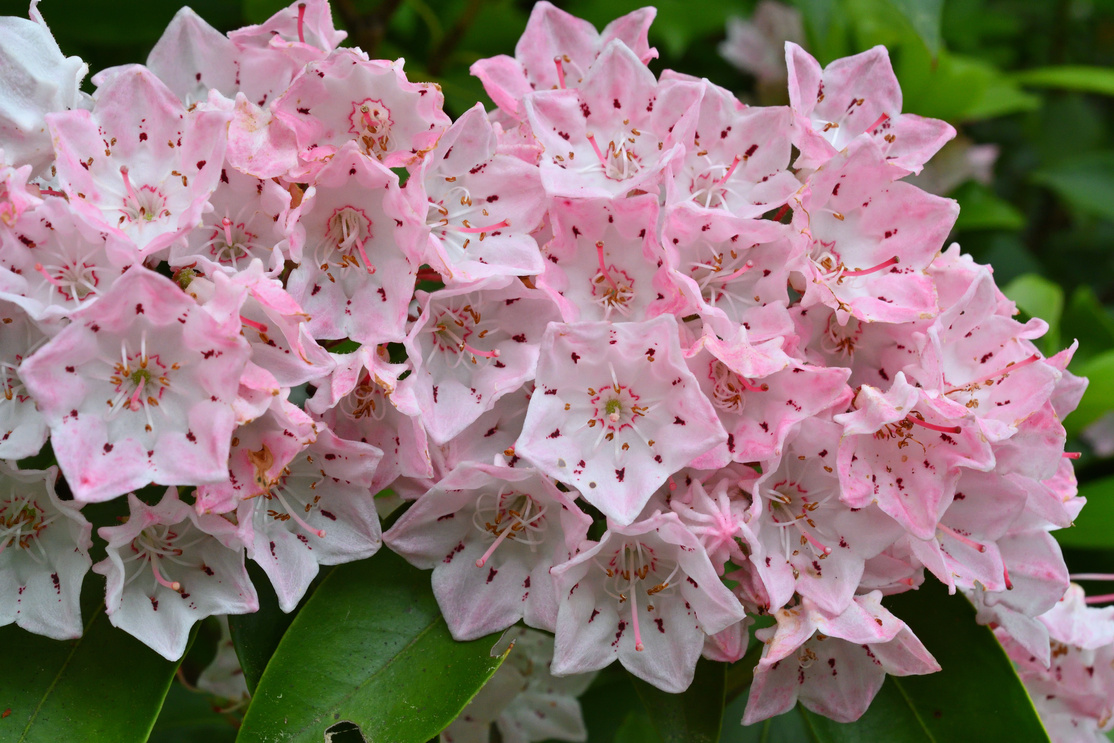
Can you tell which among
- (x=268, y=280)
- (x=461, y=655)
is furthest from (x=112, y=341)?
(x=461, y=655)

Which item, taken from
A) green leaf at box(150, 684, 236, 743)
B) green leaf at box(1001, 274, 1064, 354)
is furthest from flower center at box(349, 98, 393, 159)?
green leaf at box(1001, 274, 1064, 354)

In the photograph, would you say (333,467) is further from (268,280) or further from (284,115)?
(284,115)

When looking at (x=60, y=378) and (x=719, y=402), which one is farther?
(x=719, y=402)

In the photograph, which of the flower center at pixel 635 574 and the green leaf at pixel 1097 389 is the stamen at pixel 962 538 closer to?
the flower center at pixel 635 574

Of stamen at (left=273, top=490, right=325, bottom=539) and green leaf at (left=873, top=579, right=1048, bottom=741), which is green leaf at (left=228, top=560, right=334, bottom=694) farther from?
green leaf at (left=873, top=579, right=1048, bottom=741)

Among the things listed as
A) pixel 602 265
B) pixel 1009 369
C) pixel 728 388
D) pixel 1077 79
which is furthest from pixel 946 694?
pixel 1077 79
